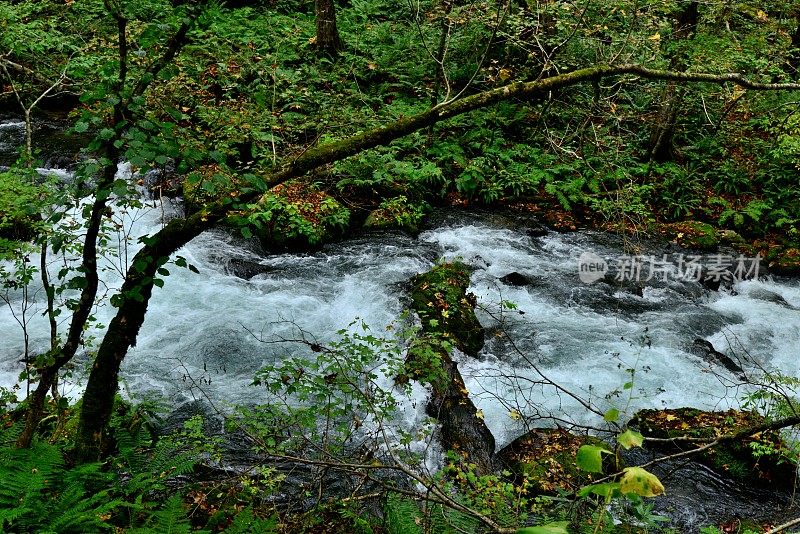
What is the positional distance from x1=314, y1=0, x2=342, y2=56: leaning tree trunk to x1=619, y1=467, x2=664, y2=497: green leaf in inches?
560

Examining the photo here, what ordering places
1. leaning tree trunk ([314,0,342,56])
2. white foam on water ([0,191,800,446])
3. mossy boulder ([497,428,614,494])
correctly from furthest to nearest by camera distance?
leaning tree trunk ([314,0,342,56]) < white foam on water ([0,191,800,446]) < mossy boulder ([497,428,614,494])

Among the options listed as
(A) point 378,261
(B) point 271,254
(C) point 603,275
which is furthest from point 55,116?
(C) point 603,275

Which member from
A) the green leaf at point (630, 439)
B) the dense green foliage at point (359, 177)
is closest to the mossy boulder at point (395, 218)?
the dense green foliage at point (359, 177)

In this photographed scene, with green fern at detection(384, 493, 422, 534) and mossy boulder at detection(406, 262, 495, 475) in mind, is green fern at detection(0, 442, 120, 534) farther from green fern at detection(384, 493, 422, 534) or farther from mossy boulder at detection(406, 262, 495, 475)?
mossy boulder at detection(406, 262, 495, 475)

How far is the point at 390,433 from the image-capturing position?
21.3ft

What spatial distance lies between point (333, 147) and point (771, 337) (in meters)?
8.50

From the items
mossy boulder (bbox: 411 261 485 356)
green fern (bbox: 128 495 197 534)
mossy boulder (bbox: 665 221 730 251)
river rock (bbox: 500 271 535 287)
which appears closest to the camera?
green fern (bbox: 128 495 197 534)

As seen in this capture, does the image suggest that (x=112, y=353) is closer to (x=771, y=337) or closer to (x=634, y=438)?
(x=634, y=438)

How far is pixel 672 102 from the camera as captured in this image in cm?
988

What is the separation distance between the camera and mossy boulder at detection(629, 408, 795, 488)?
250 inches

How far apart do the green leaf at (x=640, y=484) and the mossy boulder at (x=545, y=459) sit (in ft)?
14.8

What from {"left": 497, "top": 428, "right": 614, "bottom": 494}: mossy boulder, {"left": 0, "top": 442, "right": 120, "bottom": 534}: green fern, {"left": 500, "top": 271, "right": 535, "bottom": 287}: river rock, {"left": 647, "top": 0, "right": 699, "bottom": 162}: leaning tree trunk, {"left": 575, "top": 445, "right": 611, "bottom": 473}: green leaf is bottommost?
{"left": 497, "top": 428, "right": 614, "bottom": 494}: mossy boulder

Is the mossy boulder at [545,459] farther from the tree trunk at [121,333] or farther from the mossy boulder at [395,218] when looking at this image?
the mossy boulder at [395,218]

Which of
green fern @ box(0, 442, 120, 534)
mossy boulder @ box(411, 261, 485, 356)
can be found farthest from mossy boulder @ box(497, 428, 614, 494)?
green fern @ box(0, 442, 120, 534)
